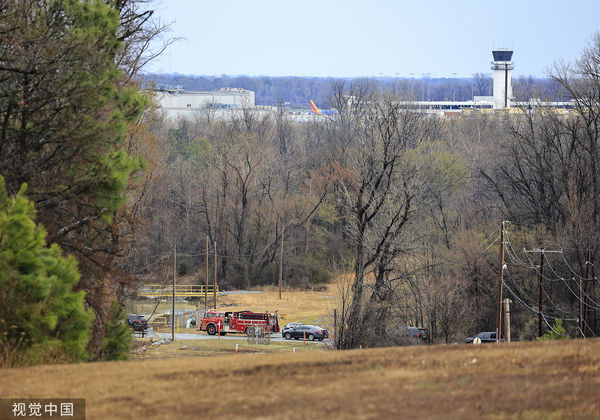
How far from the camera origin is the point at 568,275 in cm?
4100

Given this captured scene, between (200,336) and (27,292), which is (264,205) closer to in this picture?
(200,336)

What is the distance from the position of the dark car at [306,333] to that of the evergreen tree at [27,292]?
29.1 metres

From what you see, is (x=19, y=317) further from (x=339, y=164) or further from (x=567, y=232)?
(x=339, y=164)

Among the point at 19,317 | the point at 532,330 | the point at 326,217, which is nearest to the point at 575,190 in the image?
the point at 532,330

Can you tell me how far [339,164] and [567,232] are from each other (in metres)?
20.1

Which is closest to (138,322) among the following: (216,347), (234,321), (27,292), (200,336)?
(200,336)

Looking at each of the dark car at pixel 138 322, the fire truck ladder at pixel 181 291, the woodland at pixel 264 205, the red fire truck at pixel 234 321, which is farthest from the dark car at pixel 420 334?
the fire truck ladder at pixel 181 291

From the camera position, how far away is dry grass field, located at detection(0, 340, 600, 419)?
29.9ft

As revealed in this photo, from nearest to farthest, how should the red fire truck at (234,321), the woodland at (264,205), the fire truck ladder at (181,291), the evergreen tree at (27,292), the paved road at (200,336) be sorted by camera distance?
the evergreen tree at (27,292) < the woodland at (264,205) < the paved road at (200,336) < the red fire truck at (234,321) < the fire truck ladder at (181,291)

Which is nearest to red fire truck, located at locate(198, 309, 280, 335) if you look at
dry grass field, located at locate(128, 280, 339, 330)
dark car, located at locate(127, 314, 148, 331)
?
dark car, located at locate(127, 314, 148, 331)

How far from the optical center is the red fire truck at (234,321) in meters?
44.1

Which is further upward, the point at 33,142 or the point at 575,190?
the point at 33,142

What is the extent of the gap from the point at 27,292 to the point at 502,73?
182m

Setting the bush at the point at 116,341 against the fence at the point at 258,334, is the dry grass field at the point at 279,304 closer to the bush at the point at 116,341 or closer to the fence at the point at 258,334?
the fence at the point at 258,334
